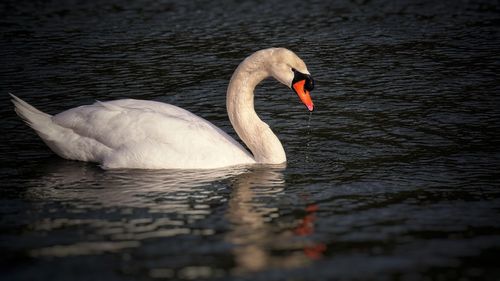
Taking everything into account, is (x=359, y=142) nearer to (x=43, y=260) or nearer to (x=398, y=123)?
(x=398, y=123)

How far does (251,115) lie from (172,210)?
279cm

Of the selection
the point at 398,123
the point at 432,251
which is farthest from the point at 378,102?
the point at 432,251

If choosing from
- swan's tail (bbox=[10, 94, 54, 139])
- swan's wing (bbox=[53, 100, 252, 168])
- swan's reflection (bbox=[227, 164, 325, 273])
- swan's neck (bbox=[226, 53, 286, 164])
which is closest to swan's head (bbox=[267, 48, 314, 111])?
swan's neck (bbox=[226, 53, 286, 164])

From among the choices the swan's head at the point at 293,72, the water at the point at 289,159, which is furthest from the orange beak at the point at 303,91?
the water at the point at 289,159

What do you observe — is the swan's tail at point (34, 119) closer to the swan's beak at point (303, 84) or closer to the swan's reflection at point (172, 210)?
the swan's reflection at point (172, 210)

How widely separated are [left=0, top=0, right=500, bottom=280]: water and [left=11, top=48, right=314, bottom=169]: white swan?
10.4 inches

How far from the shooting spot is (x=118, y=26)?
69.4 ft

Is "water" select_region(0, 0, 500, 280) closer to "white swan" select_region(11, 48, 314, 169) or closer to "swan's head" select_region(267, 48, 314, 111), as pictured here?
"white swan" select_region(11, 48, 314, 169)

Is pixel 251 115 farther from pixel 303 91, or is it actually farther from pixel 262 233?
pixel 262 233

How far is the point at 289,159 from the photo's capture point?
39.9 feet

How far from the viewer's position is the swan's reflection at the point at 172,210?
8.45 m

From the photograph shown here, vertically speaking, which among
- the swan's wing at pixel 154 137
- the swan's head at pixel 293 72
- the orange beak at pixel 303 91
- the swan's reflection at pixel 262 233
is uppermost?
the swan's head at pixel 293 72

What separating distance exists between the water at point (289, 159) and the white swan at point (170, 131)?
26 cm

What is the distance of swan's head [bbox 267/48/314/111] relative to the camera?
456 inches
